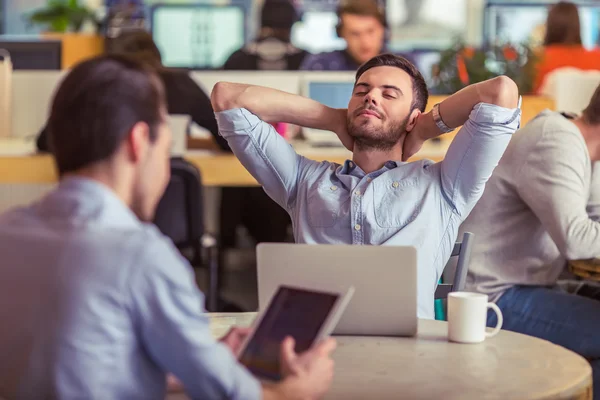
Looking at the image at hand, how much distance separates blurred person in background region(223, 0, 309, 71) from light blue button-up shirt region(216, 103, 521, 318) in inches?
116

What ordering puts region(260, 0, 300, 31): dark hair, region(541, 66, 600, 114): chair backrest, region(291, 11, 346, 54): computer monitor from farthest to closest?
region(291, 11, 346, 54): computer monitor
region(260, 0, 300, 31): dark hair
region(541, 66, 600, 114): chair backrest

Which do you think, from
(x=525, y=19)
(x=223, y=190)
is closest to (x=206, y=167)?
(x=223, y=190)

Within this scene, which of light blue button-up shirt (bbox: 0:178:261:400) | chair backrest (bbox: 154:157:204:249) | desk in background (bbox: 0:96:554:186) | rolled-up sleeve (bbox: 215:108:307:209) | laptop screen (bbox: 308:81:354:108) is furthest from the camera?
laptop screen (bbox: 308:81:354:108)

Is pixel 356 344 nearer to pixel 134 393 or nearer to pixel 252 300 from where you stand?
pixel 134 393

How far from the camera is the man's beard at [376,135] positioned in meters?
1.92

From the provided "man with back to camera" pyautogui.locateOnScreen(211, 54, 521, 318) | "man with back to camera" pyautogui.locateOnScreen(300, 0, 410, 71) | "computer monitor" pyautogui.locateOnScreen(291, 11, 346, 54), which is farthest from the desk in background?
"computer monitor" pyautogui.locateOnScreen(291, 11, 346, 54)

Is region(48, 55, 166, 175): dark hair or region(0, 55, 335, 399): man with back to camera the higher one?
region(48, 55, 166, 175): dark hair

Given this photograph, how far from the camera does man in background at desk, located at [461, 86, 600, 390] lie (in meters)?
2.12

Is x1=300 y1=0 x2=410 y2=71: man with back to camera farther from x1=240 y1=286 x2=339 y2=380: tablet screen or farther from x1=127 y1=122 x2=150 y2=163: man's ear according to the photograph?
x1=127 y1=122 x2=150 y2=163: man's ear

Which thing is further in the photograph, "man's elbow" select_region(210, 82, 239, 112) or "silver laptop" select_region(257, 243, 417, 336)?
"man's elbow" select_region(210, 82, 239, 112)

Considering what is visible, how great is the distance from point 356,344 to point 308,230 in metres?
0.51

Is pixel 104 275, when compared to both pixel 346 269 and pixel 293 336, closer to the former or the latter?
pixel 293 336

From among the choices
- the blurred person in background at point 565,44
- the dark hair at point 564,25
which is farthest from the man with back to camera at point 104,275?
the dark hair at point 564,25

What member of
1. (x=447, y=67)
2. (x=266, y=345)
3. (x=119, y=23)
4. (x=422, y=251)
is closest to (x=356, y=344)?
(x=266, y=345)
